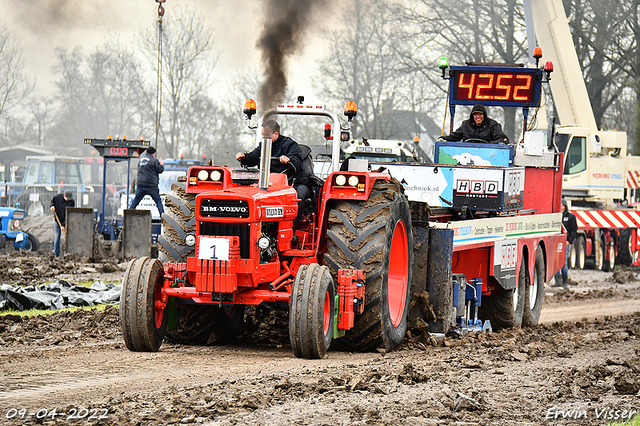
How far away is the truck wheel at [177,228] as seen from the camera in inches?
311

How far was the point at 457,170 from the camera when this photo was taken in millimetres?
11180

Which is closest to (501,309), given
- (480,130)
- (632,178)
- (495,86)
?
(480,130)

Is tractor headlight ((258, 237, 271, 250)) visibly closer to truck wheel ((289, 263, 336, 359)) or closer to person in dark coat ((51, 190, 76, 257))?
truck wheel ((289, 263, 336, 359))

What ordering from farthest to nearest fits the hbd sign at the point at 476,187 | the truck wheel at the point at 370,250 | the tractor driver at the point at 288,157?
the hbd sign at the point at 476,187 → the tractor driver at the point at 288,157 → the truck wheel at the point at 370,250

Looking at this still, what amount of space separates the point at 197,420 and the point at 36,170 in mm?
25111

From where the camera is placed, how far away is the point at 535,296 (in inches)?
494

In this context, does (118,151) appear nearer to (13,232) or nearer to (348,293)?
(13,232)

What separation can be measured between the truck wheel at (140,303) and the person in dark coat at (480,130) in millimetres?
6285

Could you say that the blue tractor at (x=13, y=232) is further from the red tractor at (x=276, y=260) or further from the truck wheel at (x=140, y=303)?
the truck wheel at (x=140, y=303)

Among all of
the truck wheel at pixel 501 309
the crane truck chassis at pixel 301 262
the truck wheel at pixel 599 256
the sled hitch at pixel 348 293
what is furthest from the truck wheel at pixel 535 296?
the truck wheel at pixel 599 256

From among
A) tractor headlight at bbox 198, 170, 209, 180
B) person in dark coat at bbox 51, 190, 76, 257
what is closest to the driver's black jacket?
tractor headlight at bbox 198, 170, 209, 180

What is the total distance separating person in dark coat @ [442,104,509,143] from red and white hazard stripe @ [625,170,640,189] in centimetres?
1340

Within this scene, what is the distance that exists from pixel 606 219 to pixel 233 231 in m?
16.9

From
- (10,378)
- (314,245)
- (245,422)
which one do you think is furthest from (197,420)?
(314,245)
